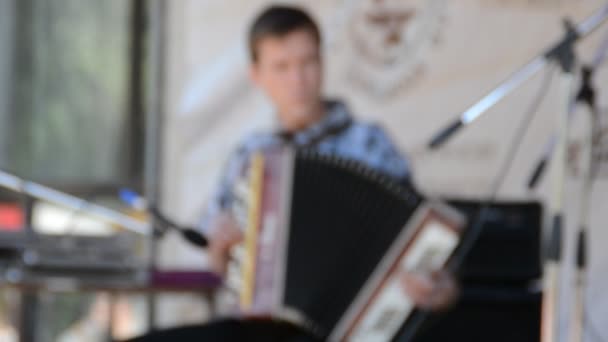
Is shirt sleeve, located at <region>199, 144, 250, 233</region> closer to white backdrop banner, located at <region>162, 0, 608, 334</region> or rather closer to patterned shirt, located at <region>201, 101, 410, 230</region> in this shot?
patterned shirt, located at <region>201, 101, 410, 230</region>

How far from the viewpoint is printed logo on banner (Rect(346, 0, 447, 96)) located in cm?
361

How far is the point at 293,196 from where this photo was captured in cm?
247

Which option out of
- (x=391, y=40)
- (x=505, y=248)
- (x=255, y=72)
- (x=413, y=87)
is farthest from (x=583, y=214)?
(x=391, y=40)

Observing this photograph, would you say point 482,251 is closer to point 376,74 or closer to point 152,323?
point 376,74

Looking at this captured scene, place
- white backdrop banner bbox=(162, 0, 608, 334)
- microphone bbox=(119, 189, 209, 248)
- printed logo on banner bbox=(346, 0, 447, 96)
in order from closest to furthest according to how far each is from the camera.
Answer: microphone bbox=(119, 189, 209, 248) < white backdrop banner bbox=(162, 0, 608, 334) < printed logo on banner bbox=(346, 0, 447, 96)

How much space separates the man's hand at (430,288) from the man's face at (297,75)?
27.2 inches

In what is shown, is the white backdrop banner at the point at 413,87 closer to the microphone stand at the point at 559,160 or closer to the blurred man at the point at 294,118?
the blurred man at the point at 294,118

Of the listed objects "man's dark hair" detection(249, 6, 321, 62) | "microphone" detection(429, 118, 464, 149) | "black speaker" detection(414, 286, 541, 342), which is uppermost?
"microphone" detection(429, 118, 464, 149)

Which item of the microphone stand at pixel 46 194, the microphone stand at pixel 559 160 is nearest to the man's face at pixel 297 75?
the microphone stand at pixel 46 194

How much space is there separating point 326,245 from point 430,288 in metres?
0.26

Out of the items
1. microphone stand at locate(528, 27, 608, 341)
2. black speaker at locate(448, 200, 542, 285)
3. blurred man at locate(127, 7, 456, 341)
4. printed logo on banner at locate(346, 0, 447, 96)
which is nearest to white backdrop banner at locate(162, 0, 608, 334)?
printed logo on banner at locate(346, 0, 447, 96)

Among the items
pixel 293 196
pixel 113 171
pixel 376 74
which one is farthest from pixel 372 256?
pixel 113 171

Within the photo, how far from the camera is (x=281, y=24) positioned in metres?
3.04

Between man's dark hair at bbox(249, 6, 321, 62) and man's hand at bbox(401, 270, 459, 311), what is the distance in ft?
2.86
